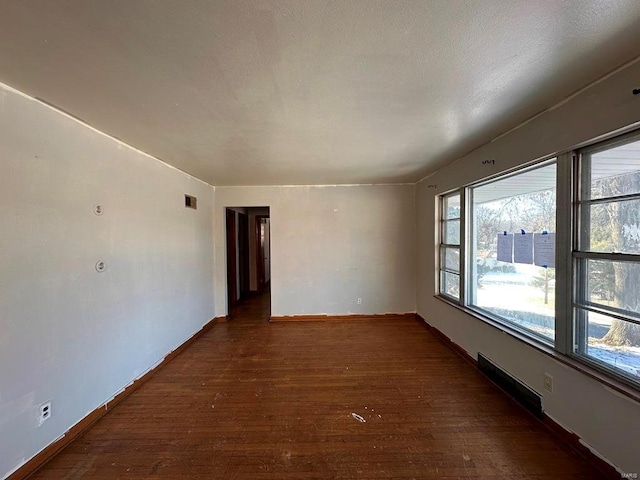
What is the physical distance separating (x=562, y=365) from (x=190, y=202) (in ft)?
14.0

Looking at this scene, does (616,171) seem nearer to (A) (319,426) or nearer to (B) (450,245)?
(B) (450,245)

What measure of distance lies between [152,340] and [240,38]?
9.63 ft

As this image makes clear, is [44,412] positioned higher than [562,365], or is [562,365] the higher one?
[562,365]

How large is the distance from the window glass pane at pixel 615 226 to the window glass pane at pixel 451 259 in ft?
5.35

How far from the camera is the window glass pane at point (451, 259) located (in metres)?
3.32

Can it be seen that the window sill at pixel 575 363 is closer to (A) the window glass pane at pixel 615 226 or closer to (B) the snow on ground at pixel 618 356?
(B) the snow on ground at pixel 618 356

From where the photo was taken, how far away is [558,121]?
1.77m

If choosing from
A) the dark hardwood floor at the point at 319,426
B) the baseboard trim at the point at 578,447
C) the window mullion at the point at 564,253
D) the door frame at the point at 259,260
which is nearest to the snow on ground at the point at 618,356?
the window mullion at the point at 564,253

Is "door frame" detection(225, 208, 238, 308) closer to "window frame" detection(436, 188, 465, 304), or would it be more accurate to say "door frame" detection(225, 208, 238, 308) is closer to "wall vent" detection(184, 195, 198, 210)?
"wall vent" detection(184, 195, 198, 210)

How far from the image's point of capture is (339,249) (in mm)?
4457

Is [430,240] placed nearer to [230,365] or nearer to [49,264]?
[230,365]

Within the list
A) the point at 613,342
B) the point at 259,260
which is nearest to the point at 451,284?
the point at 613,342

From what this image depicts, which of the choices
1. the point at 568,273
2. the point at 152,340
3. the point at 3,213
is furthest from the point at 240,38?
the point at 152,340

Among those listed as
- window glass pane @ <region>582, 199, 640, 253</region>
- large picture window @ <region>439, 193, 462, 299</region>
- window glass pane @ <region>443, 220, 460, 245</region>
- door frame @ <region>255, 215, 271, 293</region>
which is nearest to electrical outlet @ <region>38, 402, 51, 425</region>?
window glass pane @ <region>582, 199, 640, 253</region>
